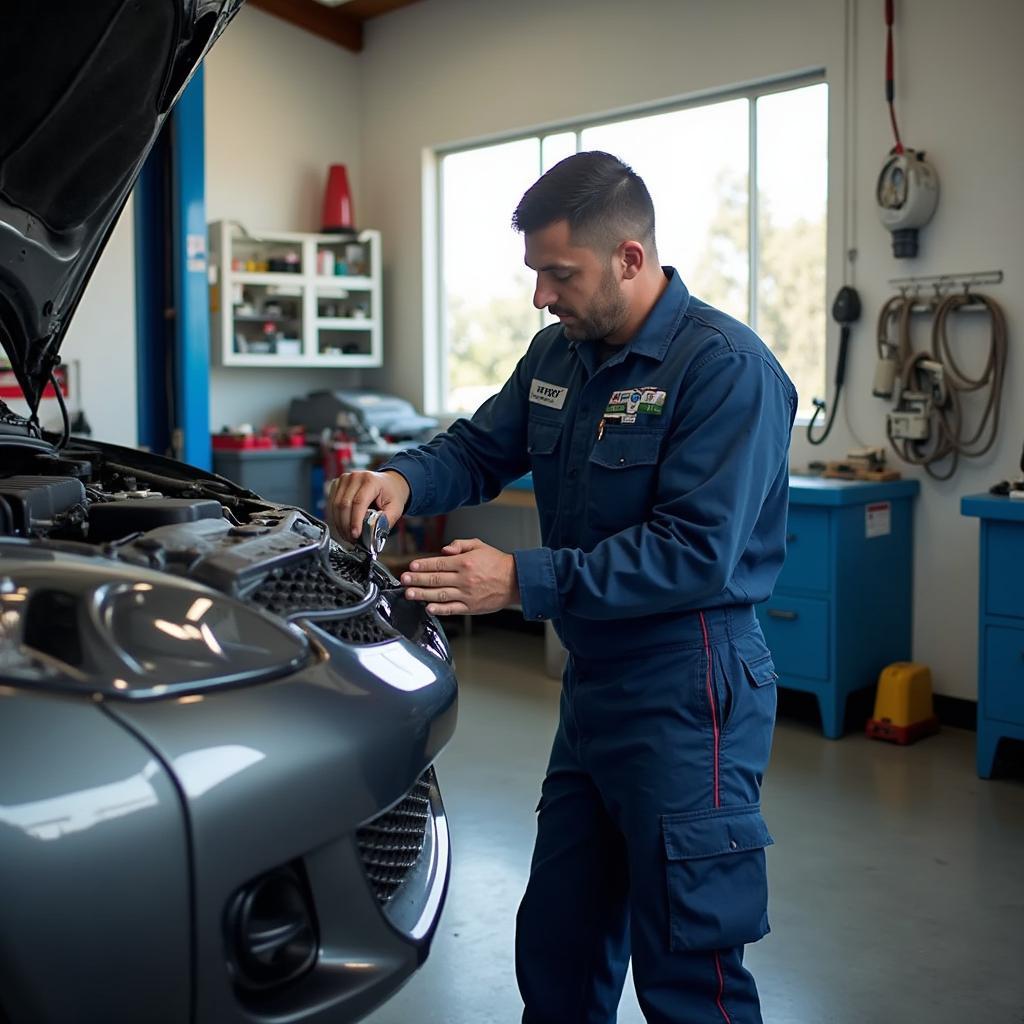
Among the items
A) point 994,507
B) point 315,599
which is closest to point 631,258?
point 315,599

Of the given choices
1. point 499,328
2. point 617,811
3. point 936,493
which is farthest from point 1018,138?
point 617,811

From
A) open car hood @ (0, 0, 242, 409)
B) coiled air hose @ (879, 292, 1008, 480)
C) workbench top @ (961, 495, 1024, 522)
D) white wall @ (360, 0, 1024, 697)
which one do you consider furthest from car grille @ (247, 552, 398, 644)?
coiled air hose @ (879, 292, 1008, 480)

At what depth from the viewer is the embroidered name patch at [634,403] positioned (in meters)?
1.66

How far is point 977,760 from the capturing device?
3.57 metres

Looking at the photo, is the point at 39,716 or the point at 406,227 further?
the point at 406,227

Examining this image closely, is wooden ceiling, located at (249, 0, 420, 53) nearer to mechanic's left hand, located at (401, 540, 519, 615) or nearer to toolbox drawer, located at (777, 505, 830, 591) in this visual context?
toolbox drawer, located at (777, 505, 830, 591)

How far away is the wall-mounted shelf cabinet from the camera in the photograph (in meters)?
5.64

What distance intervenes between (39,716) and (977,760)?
325 centimetres

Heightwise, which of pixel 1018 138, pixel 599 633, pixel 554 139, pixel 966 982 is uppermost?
pixel 554 139

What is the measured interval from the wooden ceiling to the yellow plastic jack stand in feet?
14.0

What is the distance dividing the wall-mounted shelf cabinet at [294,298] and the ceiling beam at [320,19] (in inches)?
42.9

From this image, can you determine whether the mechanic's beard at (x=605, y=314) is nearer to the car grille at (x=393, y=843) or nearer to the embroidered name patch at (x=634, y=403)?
the embroidered name patch at (x=634, y=403)

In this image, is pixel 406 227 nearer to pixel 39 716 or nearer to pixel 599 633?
Answer: pixel 599 633

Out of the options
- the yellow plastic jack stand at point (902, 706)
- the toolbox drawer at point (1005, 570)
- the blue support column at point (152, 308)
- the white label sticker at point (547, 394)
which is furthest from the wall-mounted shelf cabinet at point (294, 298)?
the white label sticker at point (547, 394)
